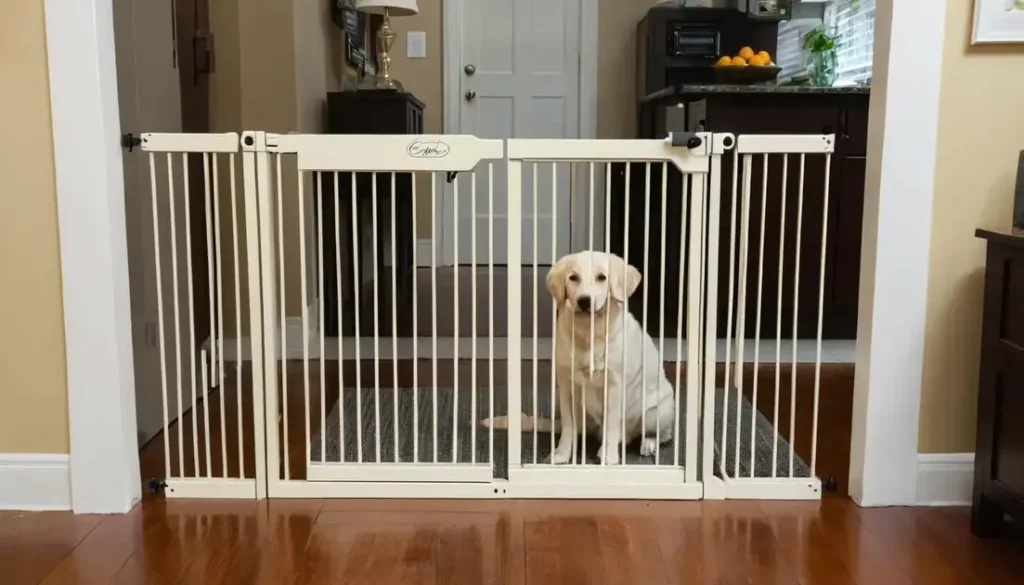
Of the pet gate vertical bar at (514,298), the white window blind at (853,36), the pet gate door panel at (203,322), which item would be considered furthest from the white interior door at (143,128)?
the white window blind at (853,36)

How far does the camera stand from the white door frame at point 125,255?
1938 millimetres

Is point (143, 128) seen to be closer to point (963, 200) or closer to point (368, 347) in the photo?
point (368, 347)

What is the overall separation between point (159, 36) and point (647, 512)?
6.33 feet

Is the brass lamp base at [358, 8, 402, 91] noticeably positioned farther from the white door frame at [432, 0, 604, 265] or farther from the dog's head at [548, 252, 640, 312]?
the dog's head at [548, 252, 640, 312]

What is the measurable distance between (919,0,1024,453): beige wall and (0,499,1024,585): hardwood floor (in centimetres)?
26

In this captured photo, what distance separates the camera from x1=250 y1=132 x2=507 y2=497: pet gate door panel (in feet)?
6.60

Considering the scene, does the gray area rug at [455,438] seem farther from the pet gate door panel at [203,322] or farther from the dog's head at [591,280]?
the dog's head at [591,280]

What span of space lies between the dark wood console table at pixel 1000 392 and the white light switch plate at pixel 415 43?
3.93 m

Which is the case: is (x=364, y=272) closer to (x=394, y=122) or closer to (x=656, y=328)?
(x=394, y=122)

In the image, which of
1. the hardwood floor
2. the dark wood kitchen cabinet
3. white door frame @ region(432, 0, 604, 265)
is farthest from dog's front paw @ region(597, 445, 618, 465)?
white door frame @ region(432, 0, 604, 265)

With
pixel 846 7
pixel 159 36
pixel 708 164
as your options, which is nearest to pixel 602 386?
pixel 708 164

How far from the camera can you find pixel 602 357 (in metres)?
2.24


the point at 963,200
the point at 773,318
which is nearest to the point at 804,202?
the point at 773,318

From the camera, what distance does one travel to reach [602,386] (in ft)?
7.50
